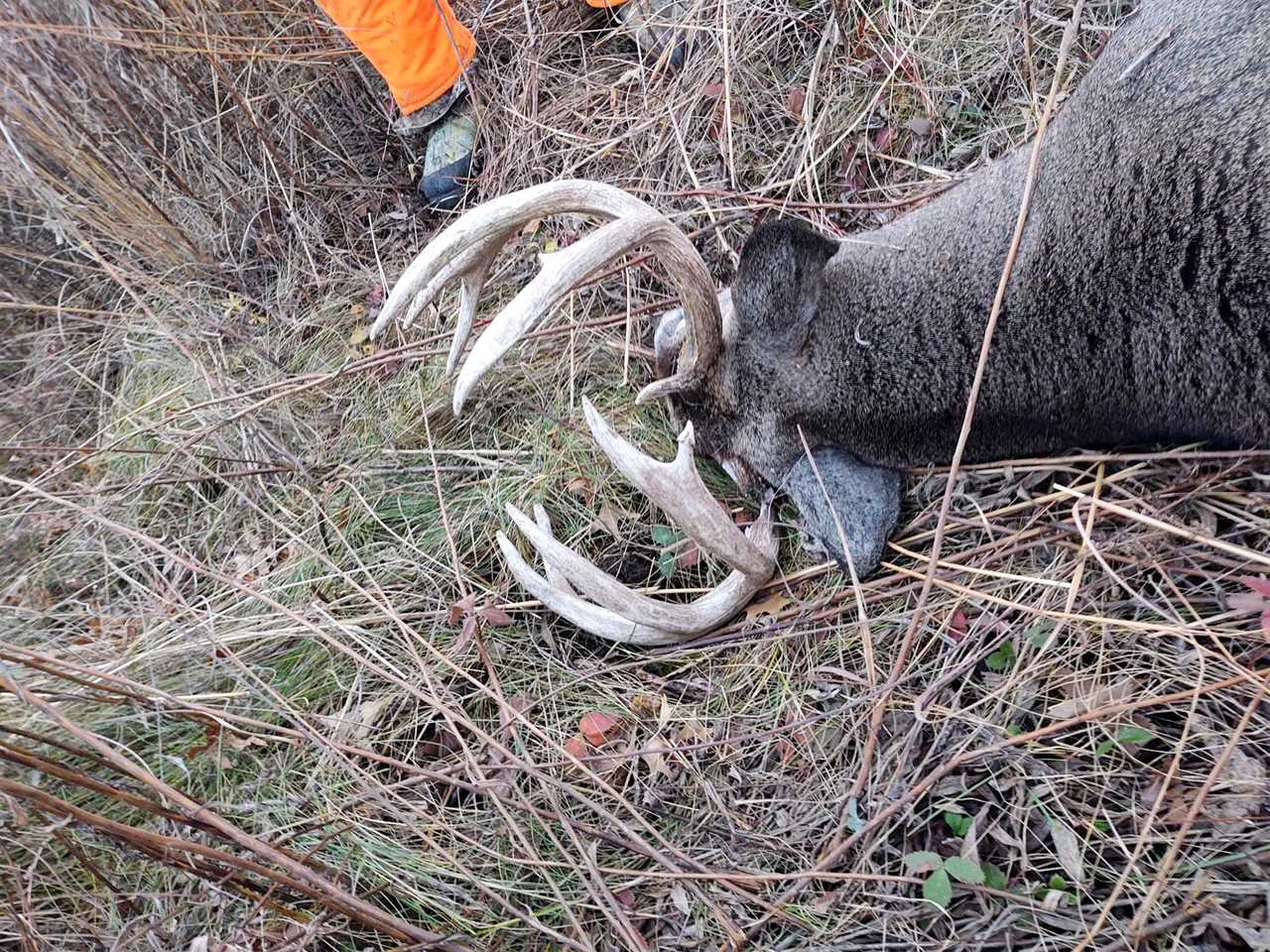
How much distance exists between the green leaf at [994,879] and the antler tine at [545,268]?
5.96 ft

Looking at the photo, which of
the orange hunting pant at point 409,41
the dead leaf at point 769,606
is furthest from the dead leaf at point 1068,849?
the orange hunting pant at point 409,41

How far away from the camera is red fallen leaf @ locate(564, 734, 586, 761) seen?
3.03 metres

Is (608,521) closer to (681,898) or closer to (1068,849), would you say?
(681,898)

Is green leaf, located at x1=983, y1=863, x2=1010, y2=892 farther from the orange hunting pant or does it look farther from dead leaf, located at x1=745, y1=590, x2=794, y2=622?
the orange hunting pant

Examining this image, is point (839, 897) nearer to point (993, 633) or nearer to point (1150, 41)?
point (993, 633)

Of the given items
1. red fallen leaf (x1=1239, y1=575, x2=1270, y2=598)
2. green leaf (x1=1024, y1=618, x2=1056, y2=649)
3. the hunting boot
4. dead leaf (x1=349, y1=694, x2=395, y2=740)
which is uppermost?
the hunting boot

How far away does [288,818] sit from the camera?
2.96 meters

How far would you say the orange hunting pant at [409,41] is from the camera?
4.29 m

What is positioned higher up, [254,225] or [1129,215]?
[254,225]

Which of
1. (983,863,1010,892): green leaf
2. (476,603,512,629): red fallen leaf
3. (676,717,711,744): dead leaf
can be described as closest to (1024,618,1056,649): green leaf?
(983,863,1010,892): green leaf

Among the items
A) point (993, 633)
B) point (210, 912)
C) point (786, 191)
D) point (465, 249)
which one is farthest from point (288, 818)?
point (786, 191)

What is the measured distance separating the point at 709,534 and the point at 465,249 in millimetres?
1140

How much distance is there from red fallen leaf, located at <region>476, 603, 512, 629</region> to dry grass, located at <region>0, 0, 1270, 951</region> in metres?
0.06

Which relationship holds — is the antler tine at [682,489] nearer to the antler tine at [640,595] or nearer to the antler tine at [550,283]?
the antler tine at [640,595]
